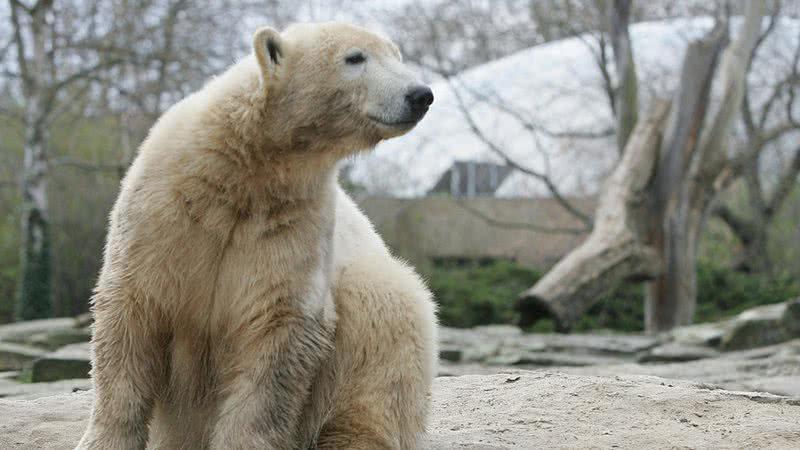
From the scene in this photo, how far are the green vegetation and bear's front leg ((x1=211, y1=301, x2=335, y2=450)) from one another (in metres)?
12.0

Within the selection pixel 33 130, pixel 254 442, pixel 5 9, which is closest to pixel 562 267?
pixel 254 442

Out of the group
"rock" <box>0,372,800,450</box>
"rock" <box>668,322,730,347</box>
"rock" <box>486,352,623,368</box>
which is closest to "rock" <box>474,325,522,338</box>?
"rock" <box>486,352,623,368</box>

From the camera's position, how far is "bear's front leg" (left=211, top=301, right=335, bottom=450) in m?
3.23

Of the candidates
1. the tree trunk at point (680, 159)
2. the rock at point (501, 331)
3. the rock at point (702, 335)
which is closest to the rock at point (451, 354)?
the rock at point (501, 331)

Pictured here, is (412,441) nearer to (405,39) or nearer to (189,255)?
(189,255)

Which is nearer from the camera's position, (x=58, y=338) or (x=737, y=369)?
(x=737, y=369)

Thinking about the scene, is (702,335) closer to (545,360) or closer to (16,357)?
(545,360)

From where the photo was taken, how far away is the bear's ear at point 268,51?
3424mm

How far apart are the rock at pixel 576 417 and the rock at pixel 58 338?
506cm

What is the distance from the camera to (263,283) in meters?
3.25

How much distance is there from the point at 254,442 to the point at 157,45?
14.0 m

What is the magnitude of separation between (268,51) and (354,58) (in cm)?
33

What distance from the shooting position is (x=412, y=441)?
11.5 feet

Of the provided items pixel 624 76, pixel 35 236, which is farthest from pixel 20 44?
pixel 624 76
